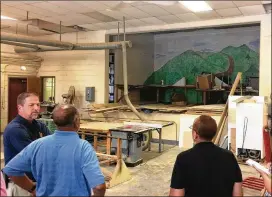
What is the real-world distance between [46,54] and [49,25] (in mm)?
1799

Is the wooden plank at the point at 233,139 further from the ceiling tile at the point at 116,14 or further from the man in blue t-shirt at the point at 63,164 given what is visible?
the man in blue t-shirt at the point at 63,164

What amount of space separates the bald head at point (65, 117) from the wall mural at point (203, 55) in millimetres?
7643

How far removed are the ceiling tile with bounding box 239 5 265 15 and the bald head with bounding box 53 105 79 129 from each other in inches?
180

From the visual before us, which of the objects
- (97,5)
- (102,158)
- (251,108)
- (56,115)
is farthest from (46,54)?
(56,115)

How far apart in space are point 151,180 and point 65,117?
2.78 m

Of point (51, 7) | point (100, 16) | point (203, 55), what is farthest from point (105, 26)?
point (203, 55)

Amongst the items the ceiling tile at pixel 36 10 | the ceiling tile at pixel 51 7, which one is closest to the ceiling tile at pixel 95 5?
the ceiling tile at pixel 51 7

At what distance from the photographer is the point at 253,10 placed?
549 centimetres

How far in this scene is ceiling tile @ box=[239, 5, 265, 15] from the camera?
5.28 meters

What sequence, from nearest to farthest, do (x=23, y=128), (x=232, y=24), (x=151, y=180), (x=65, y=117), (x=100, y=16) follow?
(x=65, y=117) < (x=23, y=128) < (x=151, y=180) < (x=100, y=16) < (x=232, y=24)

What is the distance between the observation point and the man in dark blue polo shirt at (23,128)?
7.01ft

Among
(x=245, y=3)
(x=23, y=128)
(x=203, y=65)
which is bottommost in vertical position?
(x=23, y=128)

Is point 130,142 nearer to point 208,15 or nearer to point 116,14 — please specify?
point 116,14

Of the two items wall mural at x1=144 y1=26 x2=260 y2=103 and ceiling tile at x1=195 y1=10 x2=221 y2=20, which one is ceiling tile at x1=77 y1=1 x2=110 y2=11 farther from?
wall mural at x1=144 y1=26 x2=260 y2=103
